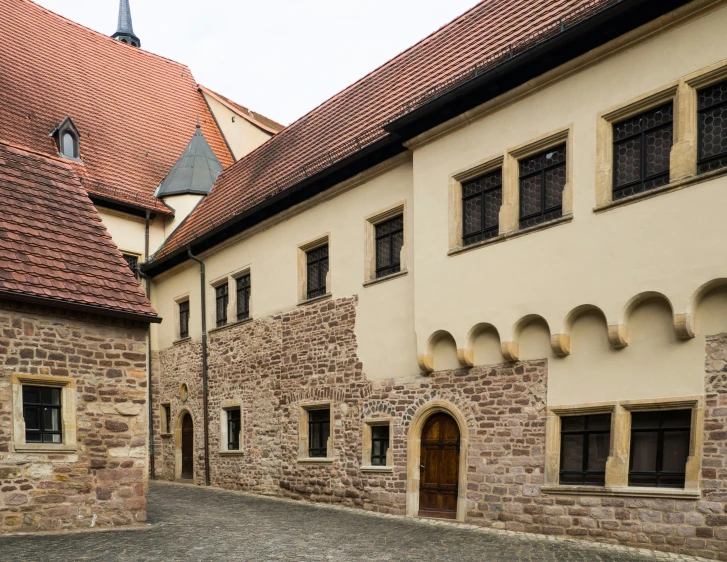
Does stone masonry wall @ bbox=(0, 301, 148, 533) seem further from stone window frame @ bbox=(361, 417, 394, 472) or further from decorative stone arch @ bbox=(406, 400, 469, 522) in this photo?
decorative stone arch @ bbox=(406, 400, 469, 522)

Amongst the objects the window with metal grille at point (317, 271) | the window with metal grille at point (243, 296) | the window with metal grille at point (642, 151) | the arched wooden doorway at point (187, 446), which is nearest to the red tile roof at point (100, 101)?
the window with metal grille at point (243, 296)

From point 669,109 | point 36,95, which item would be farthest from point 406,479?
point 36,95

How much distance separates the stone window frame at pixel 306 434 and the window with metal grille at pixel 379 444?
1050mm

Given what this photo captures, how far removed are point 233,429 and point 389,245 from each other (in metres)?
6.50

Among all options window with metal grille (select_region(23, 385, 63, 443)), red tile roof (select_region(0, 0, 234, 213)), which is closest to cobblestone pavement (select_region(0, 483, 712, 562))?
window with metal grille (select_region(23, 385, 63, 443))

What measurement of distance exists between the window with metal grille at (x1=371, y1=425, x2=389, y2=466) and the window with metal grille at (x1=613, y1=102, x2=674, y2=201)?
18.4ft

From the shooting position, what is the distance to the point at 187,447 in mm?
18875

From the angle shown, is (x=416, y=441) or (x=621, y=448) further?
(x=416, y=441)

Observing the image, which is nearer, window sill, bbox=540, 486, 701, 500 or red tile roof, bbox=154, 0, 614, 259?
window sill, bbox=540, 486, 701, 500

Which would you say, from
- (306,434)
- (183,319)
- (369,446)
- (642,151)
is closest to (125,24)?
(183,319)

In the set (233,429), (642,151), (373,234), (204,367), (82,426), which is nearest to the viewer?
(642,151)

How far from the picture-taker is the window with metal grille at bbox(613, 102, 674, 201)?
891 centimetres

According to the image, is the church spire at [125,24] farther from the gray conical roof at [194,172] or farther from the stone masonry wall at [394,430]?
the stone masonry wall at [394,430]

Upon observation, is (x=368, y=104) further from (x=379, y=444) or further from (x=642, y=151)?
(x=642, y=151)
